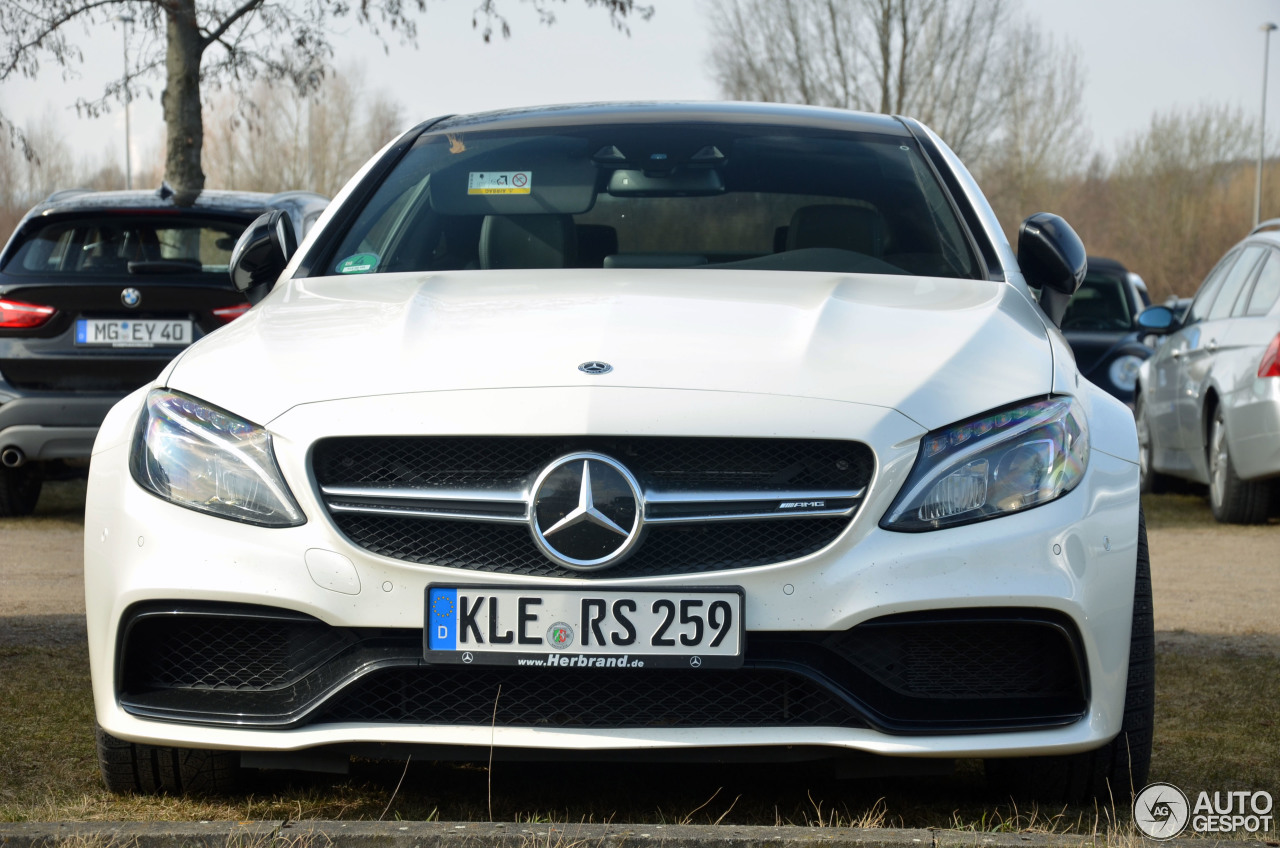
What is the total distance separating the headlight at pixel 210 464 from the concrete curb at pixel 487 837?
56 centimetres

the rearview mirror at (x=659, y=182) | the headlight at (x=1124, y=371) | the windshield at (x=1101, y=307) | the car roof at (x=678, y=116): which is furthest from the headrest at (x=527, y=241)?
the windshield at (x=1101, y=307)

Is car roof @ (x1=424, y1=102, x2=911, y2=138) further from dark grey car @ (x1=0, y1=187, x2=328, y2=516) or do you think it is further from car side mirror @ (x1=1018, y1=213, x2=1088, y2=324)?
dark grey car @ (x1=0, y1=187, x2=328, y2=516)

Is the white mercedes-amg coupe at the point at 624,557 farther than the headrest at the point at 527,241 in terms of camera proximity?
No

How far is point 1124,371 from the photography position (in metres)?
12.2

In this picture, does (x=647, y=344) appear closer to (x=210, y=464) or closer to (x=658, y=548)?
(x=658, y=548)

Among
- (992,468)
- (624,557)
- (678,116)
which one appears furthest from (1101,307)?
(624,557)

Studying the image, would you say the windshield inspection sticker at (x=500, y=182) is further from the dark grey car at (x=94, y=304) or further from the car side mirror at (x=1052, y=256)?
the dark grey car at (x=94, y=304)

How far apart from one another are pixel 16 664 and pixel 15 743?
3.46 ft

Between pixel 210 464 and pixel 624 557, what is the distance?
785 millimetres

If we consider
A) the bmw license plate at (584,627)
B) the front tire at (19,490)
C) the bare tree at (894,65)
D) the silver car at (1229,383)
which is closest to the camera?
the bmw license plate at (584,627)

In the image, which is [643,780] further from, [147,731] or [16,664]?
[16,664]

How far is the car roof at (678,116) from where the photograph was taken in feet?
14.5

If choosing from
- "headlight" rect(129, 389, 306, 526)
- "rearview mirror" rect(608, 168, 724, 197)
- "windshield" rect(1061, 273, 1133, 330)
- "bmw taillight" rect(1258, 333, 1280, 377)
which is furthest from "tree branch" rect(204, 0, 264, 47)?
"headlight" rect(129, 389, 306, 526)

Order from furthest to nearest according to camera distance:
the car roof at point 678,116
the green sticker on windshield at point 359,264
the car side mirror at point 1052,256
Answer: the car roof at point 678,116, the green sticker on windshield at point 359,264, the car side mirror at point 1052,256
